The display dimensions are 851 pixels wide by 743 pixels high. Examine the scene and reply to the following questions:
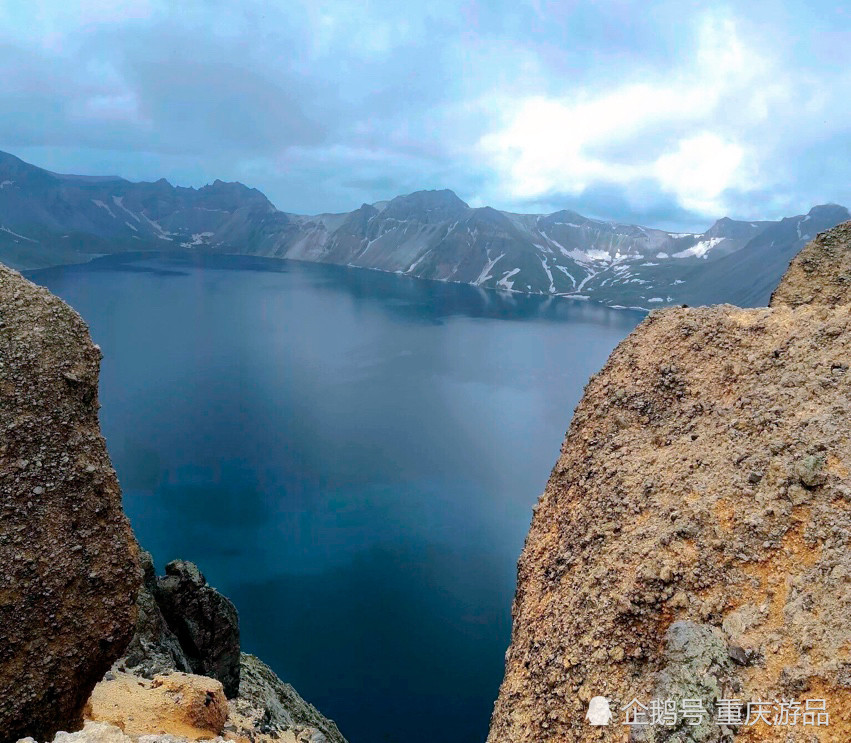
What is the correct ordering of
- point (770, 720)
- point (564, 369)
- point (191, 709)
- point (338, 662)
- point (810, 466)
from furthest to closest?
1. point (564, 369)
2. point (338, 662)
3. point (191, 709)
4. point (810, 466)
5. point (770, 720)

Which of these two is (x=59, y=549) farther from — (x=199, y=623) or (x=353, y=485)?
(x=353, y=485)


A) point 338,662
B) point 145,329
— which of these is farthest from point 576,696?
point 145,329

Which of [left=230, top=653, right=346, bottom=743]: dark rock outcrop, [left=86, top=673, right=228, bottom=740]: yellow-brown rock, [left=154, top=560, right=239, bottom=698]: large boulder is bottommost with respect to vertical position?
[left=230, top=653, right=346, bottom=743]: dark rock outcrop

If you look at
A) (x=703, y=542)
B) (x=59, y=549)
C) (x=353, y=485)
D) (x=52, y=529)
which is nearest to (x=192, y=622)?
(x=59, y=549)

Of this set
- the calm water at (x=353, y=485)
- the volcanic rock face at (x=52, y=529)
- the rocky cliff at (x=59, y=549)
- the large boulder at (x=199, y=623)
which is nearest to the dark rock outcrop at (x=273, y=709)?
the large boulder at (x=199, y=623)

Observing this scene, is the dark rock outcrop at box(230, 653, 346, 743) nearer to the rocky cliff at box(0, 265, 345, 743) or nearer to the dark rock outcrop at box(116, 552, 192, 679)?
the dark rock outcrop at box(116, 552, 192, 679)

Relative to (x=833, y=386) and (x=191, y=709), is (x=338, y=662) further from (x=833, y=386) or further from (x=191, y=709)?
(x=833, y=386)

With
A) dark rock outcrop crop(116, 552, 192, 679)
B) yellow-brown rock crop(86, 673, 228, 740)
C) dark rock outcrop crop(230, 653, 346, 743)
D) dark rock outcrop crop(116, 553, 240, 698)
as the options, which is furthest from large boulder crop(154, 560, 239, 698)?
yellow-brown rock crop(86, 673, 228, 740)
